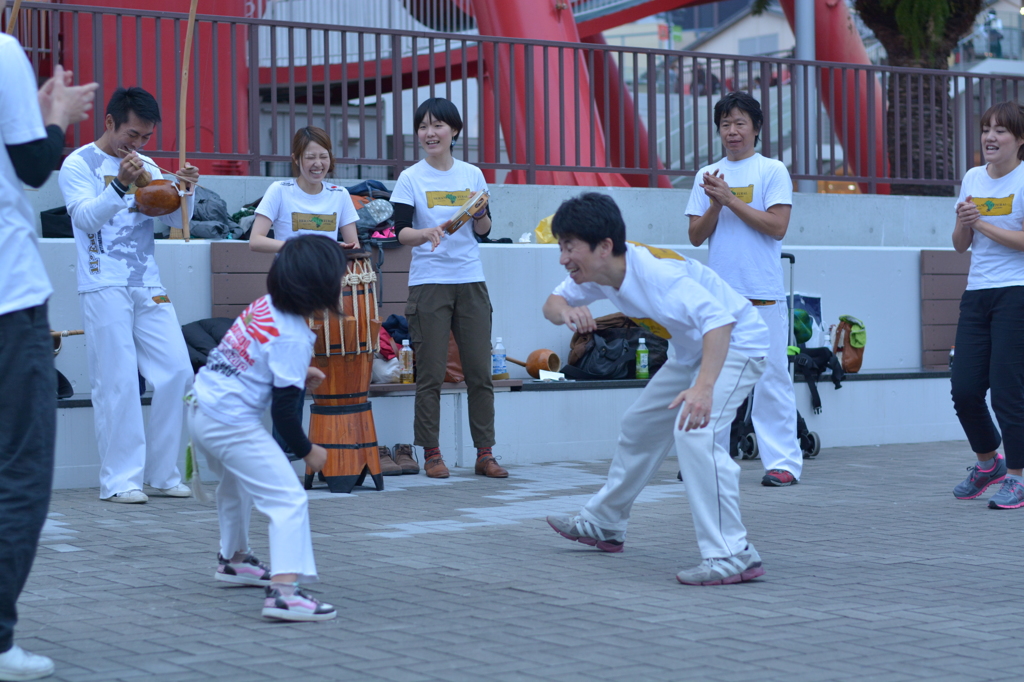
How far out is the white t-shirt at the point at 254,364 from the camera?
165 inches

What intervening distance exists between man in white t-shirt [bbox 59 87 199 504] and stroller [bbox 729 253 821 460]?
3686 millimetres

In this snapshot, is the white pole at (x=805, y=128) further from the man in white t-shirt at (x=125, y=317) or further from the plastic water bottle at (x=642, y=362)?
the man in white t-shirt at (x=125, y=317)

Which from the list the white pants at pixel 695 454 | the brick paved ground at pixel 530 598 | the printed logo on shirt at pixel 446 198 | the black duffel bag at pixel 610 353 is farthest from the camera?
the black duffel bag at pixel 610 353

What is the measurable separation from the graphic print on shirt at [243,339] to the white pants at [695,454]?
5.19 ft

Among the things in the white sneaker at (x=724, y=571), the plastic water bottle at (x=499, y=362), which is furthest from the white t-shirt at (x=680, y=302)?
the plastic water bottle at (x=499, y=362)

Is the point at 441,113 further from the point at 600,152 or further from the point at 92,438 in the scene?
the point at 600,152

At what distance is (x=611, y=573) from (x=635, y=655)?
4.23ft

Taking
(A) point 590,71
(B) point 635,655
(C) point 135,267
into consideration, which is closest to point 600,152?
(A) point 590,71

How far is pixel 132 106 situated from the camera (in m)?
6.71

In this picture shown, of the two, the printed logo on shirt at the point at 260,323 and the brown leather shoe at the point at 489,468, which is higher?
the printed logo on shirt at the point at 260,323

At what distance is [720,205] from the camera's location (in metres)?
7.52

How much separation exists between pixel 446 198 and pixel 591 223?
335cm

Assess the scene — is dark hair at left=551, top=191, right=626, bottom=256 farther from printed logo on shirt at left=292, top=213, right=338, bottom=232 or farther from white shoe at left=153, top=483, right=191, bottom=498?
white shoe at left=153, top=483, right=191, bottom=498

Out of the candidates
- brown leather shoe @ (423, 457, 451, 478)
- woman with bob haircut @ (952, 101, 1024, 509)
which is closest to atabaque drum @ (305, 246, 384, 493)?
brown leather shoe @ (423, 457, 451, 478)
